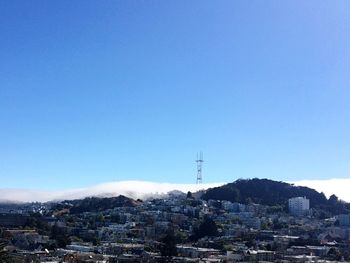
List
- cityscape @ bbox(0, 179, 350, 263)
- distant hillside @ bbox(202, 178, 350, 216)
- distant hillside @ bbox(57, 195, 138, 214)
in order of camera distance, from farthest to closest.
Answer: distant hillside @ bbox(202, 178, 350, 216)
distant hillside @ bbox(57, 195, 138, 214)
cityscape @ bbox(0, 179, 350, 263)

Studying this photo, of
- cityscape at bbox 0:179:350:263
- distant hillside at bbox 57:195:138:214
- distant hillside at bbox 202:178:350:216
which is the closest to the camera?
cityscape at bbox 0:179:350:263

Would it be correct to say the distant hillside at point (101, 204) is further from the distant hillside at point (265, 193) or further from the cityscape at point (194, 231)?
the distant hillside at point (265, 193)

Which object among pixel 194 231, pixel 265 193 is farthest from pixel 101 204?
pixel 194 231

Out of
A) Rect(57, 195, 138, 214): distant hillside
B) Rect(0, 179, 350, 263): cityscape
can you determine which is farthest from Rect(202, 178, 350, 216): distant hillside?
Rect(57, 195, 138, 214): distant hillside

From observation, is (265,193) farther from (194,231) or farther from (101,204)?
(194,231)

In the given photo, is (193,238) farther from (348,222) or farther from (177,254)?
(348,222)

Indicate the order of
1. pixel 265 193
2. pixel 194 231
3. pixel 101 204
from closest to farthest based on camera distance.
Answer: pixel 194 231 < pixel 101 204 < pixel 265 193

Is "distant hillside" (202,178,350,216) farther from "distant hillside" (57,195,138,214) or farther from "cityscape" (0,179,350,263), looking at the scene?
"distant hillside" (57,195,138,214)

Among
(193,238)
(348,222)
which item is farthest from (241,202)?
(193,238)
